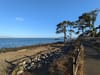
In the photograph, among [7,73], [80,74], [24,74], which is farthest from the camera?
[7,73]

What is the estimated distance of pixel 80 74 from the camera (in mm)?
11164

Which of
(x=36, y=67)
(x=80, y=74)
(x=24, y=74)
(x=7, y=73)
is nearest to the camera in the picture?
(x=80, y=74)

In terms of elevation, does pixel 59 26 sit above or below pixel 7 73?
above

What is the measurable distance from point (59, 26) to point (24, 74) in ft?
138

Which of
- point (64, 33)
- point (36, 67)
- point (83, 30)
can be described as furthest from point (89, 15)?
point (36, 67)

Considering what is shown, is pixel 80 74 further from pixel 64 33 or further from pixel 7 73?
pixel 64 33

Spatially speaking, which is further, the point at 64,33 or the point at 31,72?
the point at 64,33

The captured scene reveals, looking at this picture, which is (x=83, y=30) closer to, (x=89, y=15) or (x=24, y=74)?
(x=89, y=15)

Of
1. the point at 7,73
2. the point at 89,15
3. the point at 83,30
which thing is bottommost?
the point at 7,73

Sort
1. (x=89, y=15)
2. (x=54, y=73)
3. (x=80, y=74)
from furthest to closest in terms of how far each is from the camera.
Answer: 1. (x=89, y=15)
2. (x=54, y=73)
3. (x=80, y=74)

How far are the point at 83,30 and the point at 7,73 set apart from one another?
50.4 m

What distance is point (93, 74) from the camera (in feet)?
37.3

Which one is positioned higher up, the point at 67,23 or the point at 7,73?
the point at 67,23

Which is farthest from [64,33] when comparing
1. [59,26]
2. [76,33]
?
[76,33]
